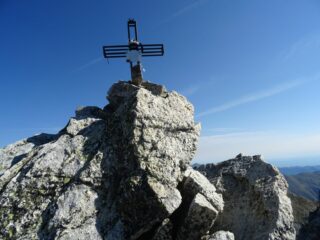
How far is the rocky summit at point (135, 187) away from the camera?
15.2 metres

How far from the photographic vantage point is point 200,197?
16766 mm

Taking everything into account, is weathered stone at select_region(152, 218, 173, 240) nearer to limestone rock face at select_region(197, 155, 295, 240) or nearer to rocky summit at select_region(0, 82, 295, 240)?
rocky summit at select_region(0, 82, 295, 240)

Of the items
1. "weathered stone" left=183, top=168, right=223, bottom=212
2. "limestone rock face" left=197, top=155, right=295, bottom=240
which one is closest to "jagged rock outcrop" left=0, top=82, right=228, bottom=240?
→ "weathered stone" left=183, top=168, right=223, bottom=212

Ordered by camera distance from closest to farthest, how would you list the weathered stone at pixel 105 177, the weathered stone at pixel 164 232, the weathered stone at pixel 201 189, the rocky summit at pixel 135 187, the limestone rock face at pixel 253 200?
the weathered stone at pixel 105 177 → the rocky summit at pixel 135 187 → the weathered stone at pixel 164 232 → the limestone rock face at pixel 253 200 → the weathered stone at pixel 201 189

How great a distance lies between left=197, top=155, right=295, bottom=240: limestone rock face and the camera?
17250 mm

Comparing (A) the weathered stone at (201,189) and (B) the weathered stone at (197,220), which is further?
(A) the weathered stone at (201,189)

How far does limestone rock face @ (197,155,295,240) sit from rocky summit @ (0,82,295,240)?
0.21ft

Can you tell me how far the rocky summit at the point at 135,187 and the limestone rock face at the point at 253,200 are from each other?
64 mm

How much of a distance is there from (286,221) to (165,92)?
13.2m

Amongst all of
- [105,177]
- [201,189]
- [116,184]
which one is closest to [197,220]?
[201,189]

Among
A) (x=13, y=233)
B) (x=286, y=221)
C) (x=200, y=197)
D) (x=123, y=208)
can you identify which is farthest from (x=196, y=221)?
(x=13, y=233)

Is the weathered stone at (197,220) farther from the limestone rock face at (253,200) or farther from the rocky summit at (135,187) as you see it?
the limestone rock face at (253,200)

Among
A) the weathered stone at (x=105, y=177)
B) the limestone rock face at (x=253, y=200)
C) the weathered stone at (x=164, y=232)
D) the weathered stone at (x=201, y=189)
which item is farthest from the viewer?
the weathered stone at (x=201, y=189)

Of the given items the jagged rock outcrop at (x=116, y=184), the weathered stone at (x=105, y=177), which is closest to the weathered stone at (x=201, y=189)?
the jagged rock outcrop at (x=116, y=184)
